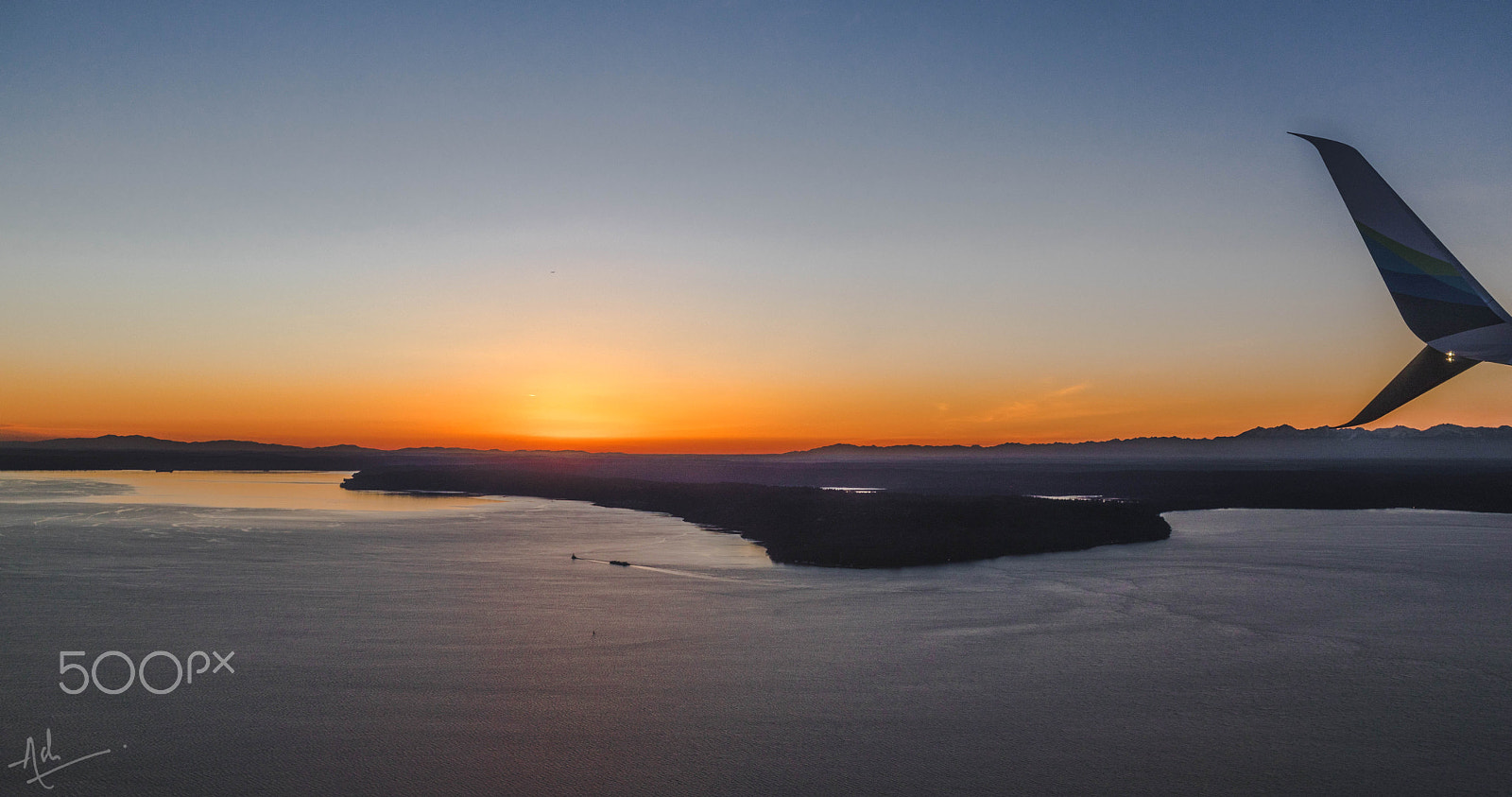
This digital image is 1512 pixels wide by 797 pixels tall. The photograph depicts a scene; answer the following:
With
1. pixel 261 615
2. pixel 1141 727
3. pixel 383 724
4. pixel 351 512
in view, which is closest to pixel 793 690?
pixel 1141 727

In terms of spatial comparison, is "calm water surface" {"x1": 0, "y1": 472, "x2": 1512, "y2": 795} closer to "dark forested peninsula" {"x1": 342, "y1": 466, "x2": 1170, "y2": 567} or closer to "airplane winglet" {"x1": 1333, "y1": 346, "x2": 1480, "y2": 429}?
"dark forested peninsula" {"x1": 342, "y1": 466, "x2": 1170, "y2": 567}
